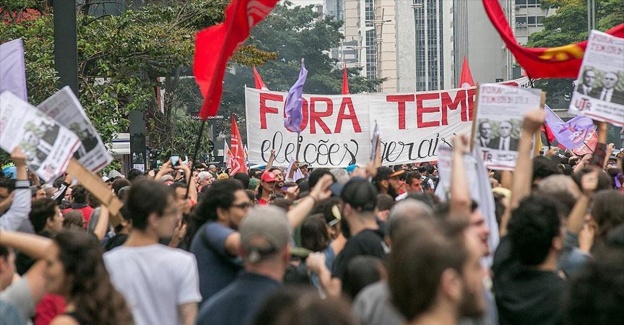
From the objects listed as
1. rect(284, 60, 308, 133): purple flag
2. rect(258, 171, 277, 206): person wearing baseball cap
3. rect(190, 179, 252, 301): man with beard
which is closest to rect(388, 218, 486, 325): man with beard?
rect(190, 179, 252, 301): man with beard

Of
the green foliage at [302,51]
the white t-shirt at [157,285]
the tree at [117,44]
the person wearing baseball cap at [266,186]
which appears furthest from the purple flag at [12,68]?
the green foliage at [302,51]

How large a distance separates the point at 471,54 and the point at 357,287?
109 meters

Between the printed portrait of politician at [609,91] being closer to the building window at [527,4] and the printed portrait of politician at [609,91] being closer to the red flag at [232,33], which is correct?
the red flag at [232,33]

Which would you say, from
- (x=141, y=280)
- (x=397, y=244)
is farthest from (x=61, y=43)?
(x=397, y=244)

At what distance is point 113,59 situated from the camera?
21.9 m

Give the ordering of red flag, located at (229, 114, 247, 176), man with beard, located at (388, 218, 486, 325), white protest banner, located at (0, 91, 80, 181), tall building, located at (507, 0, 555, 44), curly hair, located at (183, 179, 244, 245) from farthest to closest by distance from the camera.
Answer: tall building, located at (507, 0, 555, 44) → red flag, located at (229, 114, 247, 176) → white protest banner, located at (0, 91, 80, 181) → curly hair, located at (183, 179, 244, 245) → man with beard, located at (388, 218, 486, 325)

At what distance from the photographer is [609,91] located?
864 centimetres

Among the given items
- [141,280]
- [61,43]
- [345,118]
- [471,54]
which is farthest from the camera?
[471,54]

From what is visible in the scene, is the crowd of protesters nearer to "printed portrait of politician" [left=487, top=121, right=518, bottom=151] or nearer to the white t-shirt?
the white t-shirt

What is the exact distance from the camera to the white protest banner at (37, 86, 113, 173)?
26.0 ft

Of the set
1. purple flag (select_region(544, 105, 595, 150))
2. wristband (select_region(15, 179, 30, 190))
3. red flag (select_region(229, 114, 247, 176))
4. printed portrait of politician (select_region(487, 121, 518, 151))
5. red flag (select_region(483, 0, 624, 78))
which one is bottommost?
red flag (select_region(229, 114, 247, 176))

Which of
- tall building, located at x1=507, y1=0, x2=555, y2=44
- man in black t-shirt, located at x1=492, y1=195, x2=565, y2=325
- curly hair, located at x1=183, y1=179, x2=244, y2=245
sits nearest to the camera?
man in black t-shirt, located at x1=492, y1=195, x2=565, y2=325

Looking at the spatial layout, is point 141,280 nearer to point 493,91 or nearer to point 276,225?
point 276,225

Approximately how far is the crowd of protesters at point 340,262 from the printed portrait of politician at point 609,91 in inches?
54.9
